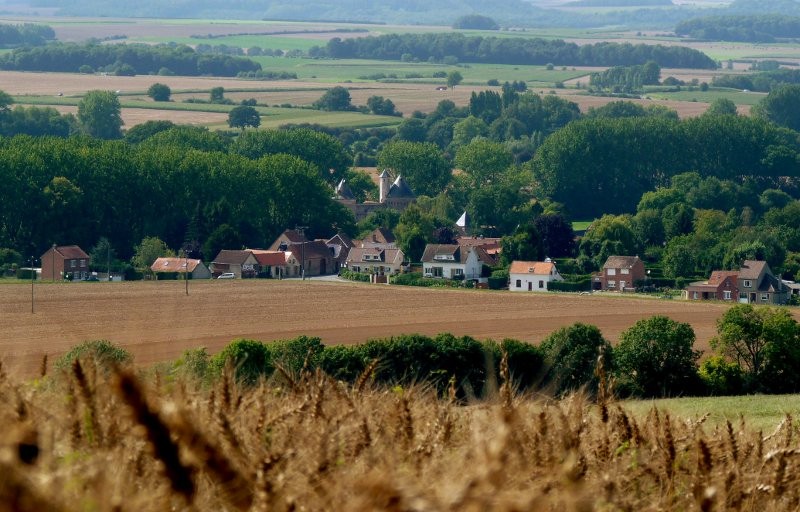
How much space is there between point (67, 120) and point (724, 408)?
106 meters

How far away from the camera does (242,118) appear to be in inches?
4833

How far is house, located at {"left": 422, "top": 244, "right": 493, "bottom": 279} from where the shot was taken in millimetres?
67125

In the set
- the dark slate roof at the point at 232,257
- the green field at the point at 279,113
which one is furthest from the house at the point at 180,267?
the green field at the point at 279,113

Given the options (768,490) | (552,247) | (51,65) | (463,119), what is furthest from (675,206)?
(51,65)

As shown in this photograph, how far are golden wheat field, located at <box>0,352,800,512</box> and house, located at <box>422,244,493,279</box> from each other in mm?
57411

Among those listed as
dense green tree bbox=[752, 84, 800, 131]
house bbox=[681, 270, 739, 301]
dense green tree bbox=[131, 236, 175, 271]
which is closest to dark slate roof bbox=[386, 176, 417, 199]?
dense green tree bbox=[131, 236, 175, 271]

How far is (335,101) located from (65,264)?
78343mm

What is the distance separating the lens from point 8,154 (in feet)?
257

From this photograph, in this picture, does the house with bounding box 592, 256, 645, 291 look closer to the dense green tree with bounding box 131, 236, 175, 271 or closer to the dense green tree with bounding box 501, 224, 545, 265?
the dense green tree with bounding box 501, 224, 545, 265

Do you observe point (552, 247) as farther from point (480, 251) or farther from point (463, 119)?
point (463, 119)

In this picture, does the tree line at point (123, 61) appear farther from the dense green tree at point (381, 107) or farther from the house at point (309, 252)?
the house at point (309, 252)

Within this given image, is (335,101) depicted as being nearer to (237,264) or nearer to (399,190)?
(399,190)

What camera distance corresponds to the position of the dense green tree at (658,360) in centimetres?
3225

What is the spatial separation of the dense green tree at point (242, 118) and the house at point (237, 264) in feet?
179
